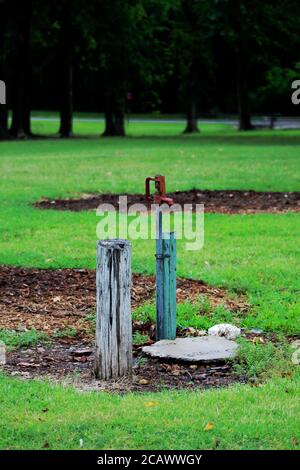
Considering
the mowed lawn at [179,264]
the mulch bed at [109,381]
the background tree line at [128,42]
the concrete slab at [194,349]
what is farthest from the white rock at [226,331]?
the background tree line at [128,42]

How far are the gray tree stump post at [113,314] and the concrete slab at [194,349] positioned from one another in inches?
22.0

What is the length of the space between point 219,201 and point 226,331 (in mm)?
8302

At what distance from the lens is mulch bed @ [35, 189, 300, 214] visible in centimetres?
1538

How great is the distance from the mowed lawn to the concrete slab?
71cm

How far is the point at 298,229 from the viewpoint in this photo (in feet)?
43.0

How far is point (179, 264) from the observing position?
35.2ft

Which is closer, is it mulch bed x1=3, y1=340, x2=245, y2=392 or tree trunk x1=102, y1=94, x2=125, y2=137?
mulch bed x1=3, y1=340, x2=245, y2=392

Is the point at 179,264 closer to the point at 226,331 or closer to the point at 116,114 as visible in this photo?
the point at 226,331

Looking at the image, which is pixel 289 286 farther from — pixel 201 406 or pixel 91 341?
pixel 201 406

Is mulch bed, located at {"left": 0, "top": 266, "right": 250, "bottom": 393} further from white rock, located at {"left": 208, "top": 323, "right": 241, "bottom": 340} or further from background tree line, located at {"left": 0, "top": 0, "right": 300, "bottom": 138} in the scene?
background tree line, located at {"left": 0, "top": 0, "right": 300, "bottom": 138}

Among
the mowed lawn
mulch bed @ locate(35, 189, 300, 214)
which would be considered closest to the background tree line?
the mowed lawn

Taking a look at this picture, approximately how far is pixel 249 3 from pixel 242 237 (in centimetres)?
2867

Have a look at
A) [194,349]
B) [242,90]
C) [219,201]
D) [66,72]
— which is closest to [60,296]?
[194,349]
